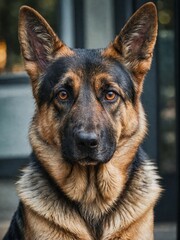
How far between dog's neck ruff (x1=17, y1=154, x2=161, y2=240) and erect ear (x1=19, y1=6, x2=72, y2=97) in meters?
0.64

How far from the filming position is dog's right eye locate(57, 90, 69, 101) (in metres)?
5.36

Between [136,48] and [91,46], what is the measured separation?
2941mm

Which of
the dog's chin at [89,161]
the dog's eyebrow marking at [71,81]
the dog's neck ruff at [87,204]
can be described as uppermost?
the dog's eyebrow marking at [71,81]

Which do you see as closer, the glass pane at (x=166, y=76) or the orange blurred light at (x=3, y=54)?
the glass pane at (x=166, y=76)

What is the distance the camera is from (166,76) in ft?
26.1

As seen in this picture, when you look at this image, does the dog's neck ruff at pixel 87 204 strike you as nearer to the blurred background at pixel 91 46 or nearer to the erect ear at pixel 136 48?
the erect ear at pixel 136 48

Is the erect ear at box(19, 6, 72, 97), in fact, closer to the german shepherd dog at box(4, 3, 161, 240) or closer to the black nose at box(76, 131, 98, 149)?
the german shepherd dog at box(4, 3, 161, 240)

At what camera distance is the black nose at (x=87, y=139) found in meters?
5.06

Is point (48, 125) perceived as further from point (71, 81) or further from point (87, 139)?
point (87, 139)

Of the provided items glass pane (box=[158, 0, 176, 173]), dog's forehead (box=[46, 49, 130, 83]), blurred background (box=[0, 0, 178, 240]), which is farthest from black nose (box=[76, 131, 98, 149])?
glass pane (box=[158, 0, 176, 173])

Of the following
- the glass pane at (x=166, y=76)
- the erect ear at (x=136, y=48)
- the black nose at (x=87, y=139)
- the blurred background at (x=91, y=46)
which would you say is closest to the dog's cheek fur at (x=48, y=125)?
the black nose at (x=87, y=139)

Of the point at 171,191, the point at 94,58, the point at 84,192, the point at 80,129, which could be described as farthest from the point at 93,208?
the point at 171,191

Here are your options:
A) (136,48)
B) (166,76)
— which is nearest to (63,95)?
(136,48)

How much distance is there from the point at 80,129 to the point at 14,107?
3.97 metres
